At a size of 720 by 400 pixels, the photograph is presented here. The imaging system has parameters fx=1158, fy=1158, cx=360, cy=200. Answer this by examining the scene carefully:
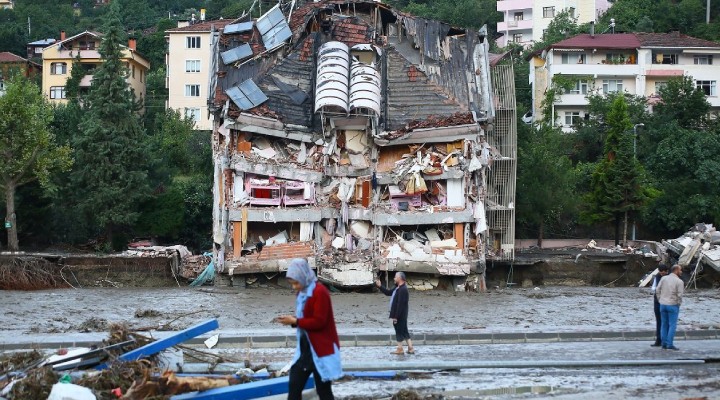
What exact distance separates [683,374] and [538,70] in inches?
2406

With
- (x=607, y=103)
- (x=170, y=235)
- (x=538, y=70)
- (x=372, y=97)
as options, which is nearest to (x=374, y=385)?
(x=372, y=97)

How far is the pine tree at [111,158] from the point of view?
Result: 154 feet

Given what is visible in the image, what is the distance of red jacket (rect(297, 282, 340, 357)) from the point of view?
12.8m

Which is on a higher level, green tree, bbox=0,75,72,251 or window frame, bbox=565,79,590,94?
window frame, bbox=565,79,590,94

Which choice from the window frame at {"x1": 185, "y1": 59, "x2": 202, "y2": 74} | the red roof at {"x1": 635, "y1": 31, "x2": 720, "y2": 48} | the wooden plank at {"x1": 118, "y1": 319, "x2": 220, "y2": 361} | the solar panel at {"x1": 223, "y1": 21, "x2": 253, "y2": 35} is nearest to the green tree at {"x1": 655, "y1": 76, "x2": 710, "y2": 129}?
the red roof at {"x1": 635, "y1": 31, "x2": 720, "y2": 48}

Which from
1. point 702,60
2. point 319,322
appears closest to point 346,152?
point 319,322

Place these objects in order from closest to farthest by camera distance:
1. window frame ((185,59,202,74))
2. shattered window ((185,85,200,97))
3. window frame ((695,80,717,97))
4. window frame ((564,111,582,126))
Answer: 1. window frame ((564,111,582,126))
2. window frame ((185,59,202,74))
3. shattered window ((185,85,200,97))
4. window frame ((695,80,717,97))

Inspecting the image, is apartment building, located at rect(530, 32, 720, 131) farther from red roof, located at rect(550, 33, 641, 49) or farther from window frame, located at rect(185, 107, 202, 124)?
window frame, located at rect(185, 107, 202, 124)

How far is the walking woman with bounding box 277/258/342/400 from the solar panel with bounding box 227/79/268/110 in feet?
88.8

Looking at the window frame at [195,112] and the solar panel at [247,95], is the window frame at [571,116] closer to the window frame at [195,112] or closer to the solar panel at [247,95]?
the window frame at [195,112]

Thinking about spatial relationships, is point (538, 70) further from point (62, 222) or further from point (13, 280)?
point (13, 280)

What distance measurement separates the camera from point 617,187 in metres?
52.6

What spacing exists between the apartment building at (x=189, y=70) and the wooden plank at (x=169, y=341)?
195 feet

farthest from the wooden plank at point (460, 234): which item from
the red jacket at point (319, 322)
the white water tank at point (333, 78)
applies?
the red jacket at point (319, 322)
